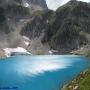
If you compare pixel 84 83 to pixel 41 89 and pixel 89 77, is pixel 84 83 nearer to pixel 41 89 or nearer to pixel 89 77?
pixel 89 77

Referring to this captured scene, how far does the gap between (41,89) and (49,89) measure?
2.01 m

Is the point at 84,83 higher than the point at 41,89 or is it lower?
higher

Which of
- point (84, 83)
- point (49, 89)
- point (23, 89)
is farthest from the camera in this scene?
point (23, 89)

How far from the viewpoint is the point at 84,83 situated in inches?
1003

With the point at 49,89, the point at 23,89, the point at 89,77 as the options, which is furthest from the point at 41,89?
the point at 89,77

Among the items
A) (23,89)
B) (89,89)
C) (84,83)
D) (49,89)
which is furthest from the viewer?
(23,89)

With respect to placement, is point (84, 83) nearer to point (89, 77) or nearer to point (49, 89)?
point (89, 77)

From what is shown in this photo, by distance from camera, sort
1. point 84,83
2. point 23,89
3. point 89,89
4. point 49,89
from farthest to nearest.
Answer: point 23,89, point 49,89, point 84,83, point 89,89

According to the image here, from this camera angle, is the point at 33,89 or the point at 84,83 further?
the point at 33,89

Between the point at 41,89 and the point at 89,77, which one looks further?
the point at 41,89

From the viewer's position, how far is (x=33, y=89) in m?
65.0

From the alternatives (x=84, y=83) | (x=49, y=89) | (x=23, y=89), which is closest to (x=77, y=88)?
(x=84, y=83)

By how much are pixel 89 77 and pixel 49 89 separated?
36.6 meters

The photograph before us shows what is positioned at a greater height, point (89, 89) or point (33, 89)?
point (89, 89)
